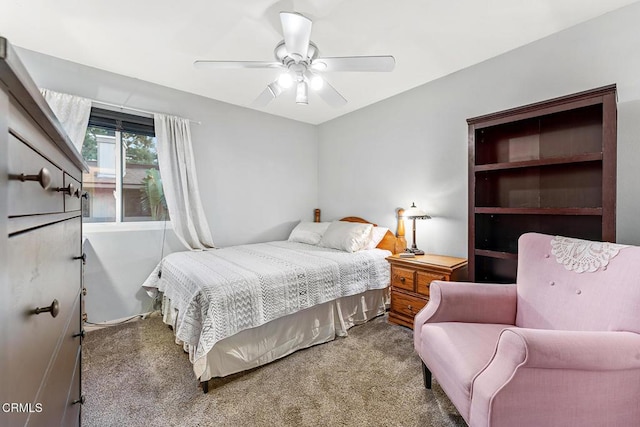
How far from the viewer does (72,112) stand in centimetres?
250

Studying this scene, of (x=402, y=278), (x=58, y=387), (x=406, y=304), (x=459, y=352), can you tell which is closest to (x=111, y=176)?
(x=58, y=387)

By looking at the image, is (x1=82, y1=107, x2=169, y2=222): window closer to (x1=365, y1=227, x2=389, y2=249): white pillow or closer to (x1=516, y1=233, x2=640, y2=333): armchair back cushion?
(x1=365, y1=227, x2=389, y2=249): white pillow

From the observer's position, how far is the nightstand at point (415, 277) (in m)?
2.42

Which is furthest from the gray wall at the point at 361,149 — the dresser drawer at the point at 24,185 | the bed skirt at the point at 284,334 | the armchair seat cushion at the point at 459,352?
the dresser drawer at the point at 24,185

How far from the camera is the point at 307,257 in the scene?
2.69 m

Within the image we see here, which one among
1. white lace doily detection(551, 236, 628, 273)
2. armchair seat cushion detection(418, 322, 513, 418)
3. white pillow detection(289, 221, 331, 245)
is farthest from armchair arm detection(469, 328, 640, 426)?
→ white pillow detection(289, 221, 331, 245)

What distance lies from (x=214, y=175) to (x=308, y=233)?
4.50 ft

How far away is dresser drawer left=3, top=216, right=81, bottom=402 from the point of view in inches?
19.2

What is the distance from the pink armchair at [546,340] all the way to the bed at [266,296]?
910 millimetres

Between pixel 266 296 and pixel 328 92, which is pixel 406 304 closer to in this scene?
pixel 266 296

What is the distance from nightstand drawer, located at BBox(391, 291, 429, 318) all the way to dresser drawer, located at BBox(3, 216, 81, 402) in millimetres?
2412

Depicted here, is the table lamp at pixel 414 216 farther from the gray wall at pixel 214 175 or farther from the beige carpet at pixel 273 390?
the gray wall at pixel 214 175

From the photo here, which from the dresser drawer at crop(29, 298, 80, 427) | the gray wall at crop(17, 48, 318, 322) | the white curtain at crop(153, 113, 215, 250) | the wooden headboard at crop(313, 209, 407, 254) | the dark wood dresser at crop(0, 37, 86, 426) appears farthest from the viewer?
the wooden headboard at crop(313, 209, 407, 254)

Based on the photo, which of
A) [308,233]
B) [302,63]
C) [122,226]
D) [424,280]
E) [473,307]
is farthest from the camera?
[308,233]
